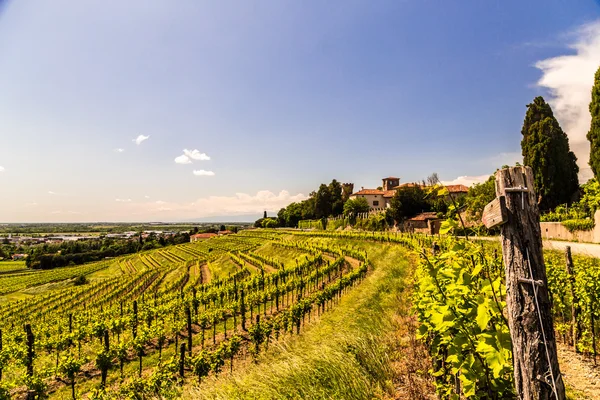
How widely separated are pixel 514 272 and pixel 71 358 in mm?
15126

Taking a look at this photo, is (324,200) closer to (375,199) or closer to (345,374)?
(375,199)

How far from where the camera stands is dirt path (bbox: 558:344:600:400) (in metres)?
4.95

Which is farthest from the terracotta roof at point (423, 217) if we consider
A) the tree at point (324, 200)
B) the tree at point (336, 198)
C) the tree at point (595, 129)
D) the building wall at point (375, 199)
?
the tree at point (324, 200)

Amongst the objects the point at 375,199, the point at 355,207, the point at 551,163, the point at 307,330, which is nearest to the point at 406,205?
the point at 551,163

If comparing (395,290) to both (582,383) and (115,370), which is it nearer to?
(582,383)

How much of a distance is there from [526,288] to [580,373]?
5.44 meters

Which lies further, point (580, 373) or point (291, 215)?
point (291, 215)

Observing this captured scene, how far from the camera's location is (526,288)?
2.17 meters

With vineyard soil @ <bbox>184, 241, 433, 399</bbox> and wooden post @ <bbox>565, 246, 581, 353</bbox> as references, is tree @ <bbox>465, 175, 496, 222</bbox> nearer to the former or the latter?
wooden post @ <bbox>565, 246, 581, 353</bbox>

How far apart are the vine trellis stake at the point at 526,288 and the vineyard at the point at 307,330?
0.60 feet

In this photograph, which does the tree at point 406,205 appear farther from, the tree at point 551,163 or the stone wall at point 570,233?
the stone wall at point 570,233

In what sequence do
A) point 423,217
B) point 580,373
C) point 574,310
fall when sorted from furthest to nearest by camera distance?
1. point 423,217
2. point 574,310
3. point 580,373

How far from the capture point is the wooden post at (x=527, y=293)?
2.13 m

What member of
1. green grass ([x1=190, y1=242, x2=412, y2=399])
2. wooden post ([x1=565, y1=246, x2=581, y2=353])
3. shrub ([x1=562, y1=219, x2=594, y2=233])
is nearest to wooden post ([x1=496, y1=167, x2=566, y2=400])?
green grass ([x1=190, y1=242, x2=412, y2=399])
